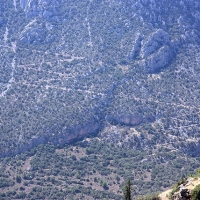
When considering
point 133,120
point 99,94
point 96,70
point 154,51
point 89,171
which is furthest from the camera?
point 154,51

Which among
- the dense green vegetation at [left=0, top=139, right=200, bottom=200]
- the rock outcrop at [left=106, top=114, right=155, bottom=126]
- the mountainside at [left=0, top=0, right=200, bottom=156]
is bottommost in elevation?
the dense green vegetation at [left=0, top=139, right=200, bottom=200]

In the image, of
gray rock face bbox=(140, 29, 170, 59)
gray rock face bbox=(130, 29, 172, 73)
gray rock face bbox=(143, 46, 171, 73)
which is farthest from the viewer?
gray rock face bbox=(140, 29, 170, 59)

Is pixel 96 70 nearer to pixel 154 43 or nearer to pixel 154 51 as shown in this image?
pixel 154 51

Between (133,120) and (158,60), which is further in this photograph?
(158,60)

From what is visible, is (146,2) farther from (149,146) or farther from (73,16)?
(149,146)

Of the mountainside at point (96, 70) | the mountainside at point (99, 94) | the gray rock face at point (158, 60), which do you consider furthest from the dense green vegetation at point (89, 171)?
the gray rock face at point (158, 60)

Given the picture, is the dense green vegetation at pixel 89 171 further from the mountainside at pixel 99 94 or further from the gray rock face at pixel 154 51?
the gray rock face at pixel 154 51

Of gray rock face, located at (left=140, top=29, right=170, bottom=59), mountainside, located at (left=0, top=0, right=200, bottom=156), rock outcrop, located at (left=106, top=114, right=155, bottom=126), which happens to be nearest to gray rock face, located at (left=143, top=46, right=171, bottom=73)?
mountainside, located at (left=0, top=0, right=200, bottom=156)

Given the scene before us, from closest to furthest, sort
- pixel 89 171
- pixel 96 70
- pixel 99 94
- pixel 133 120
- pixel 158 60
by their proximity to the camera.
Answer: pixel 89 171 → pixel 133 120 → pixel 99 94 → pixel 96 70 → pixel 158 60

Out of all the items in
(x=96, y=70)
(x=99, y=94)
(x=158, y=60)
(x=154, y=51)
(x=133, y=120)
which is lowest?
(x=133, y=120)

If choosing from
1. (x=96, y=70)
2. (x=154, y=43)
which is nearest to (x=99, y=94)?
(x=96, y=70)

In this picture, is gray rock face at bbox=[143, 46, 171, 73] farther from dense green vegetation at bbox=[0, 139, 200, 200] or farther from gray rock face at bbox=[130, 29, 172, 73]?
dense green vegetation at bbox=[0, 139, 200, 200]

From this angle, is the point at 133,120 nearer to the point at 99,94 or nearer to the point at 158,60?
the point at 99,94

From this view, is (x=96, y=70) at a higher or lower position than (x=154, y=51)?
lower
